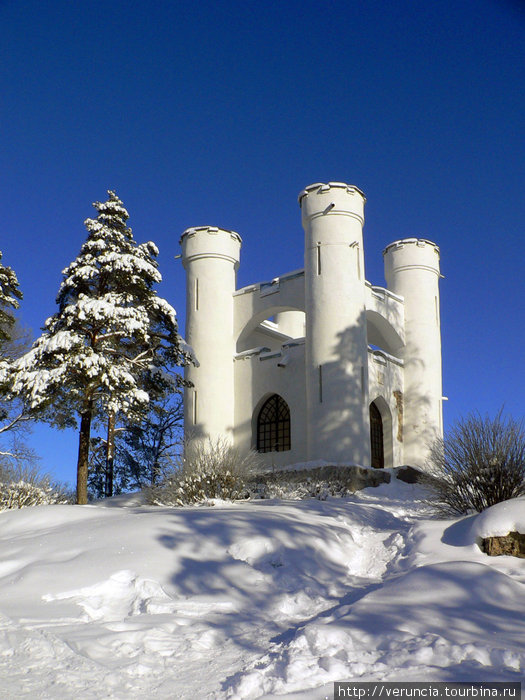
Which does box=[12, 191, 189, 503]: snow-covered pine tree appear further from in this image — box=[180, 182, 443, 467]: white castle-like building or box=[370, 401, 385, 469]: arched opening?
box=[370, 401, 385, 469]: arched opening

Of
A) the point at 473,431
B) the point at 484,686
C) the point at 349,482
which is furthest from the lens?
the point at 349,482

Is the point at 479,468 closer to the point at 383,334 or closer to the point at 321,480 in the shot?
the point at 321,480

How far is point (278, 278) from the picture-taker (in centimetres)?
2411

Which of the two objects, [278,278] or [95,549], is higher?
[278,278]

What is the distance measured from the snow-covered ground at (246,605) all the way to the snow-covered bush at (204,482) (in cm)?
362

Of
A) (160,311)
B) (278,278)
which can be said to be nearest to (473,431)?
(160,311)

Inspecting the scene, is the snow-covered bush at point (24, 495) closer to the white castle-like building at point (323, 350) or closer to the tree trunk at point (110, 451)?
the tree trunk at point (110, 451)

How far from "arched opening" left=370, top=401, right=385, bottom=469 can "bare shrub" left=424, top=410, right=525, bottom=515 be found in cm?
1202

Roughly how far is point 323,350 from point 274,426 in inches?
140

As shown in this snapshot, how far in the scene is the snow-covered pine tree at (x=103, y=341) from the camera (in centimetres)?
1546

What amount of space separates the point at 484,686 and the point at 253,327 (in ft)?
70.9

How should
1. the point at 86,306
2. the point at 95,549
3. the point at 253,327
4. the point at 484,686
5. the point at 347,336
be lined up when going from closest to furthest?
the point at 484,686 < the point at 95,549 < the point at 86,306 < the point at 347,336 < the point at 253,327

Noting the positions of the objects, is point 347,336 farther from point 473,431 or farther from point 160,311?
point 473,431

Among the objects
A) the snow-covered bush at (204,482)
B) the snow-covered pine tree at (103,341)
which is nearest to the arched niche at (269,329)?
the snow-covered pine tree at (103,341)
